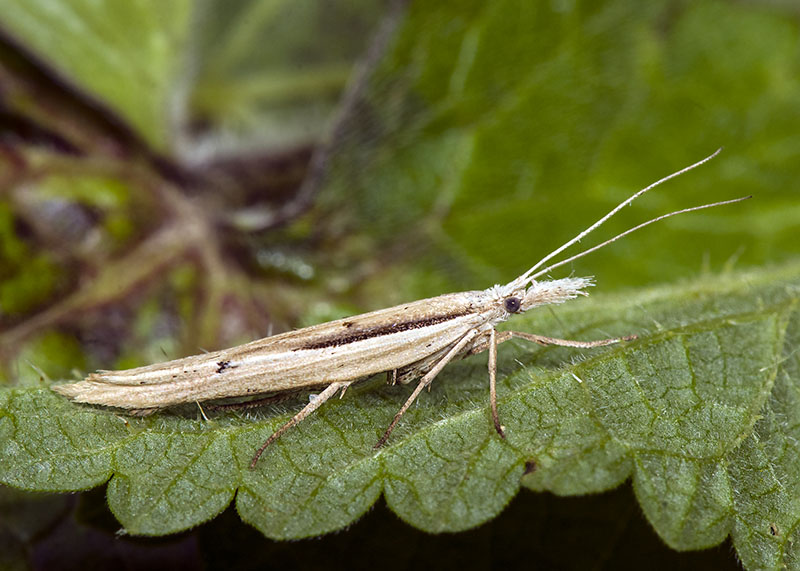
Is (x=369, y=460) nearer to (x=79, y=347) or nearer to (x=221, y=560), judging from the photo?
(x=221, y=560)

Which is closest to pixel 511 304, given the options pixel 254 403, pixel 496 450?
pixel 496 450

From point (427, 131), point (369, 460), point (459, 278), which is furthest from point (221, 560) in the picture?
point (427, 131)

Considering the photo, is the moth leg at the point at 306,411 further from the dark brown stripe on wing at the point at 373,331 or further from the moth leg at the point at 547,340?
the moth leg at the point at 547,340

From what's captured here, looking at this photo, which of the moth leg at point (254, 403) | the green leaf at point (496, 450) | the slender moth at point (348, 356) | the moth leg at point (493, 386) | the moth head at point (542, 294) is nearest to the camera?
the green leaf at point (496, 450)

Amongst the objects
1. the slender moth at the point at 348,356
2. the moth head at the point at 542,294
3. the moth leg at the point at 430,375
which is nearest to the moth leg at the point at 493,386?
the slender moth at the point at 348,356

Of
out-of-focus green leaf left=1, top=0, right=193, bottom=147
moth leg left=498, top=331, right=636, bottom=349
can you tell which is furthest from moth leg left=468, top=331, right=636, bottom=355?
out-of-focus green leaf left=1, top=0, right=193, bottom=147

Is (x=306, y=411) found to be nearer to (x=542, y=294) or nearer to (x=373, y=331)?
(x=373, y=331)

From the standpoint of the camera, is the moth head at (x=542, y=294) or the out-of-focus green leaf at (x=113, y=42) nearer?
the moth head at (x=542, y=294)
